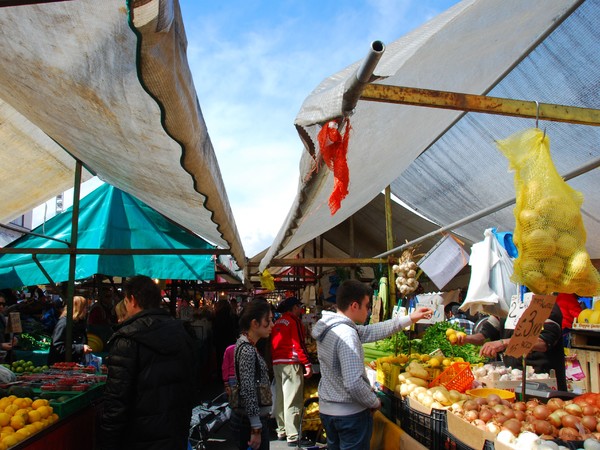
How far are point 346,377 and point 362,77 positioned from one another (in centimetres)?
227

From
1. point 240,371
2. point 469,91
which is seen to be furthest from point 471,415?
point 469,91

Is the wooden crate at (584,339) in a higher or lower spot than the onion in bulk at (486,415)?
higher

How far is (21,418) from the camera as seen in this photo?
10.3 ft

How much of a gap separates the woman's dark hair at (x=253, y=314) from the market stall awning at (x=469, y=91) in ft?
2.05

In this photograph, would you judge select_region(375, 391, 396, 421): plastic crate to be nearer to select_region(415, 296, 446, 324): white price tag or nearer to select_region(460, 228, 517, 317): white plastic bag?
select_region(415, 296, 446, 324): white price tag

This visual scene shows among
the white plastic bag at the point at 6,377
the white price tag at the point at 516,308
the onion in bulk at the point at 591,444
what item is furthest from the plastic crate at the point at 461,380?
the white plastic bag at the point at 6,377

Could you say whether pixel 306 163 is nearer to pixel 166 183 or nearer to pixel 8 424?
pixel 166 183

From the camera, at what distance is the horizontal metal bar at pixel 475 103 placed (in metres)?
2.02

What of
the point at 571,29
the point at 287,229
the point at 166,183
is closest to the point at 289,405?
the point at 287,229

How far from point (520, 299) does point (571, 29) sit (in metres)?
1.70

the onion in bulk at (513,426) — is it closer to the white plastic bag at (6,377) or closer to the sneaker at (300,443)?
the white plastic bag at (6,377)

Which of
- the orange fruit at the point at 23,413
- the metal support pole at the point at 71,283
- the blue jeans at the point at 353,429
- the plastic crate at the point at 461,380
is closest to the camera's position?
the orange fruit at the point at 23,413

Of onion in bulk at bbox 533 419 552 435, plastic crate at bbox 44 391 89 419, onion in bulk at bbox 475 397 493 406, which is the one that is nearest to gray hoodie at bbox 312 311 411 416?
onion in bulk at bbox 475 397 493 406

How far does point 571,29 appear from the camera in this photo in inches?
116
